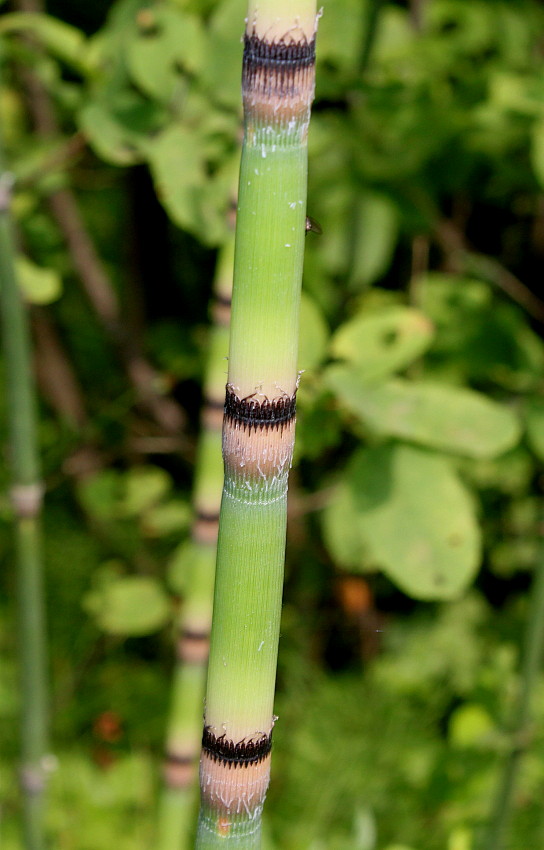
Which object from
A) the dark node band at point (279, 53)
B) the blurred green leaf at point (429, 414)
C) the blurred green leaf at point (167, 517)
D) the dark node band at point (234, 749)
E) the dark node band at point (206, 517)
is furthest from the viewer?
the blurred green leaf at point (167, 517)

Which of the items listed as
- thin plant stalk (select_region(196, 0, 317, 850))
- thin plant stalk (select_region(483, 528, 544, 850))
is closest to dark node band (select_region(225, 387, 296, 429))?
→ thin plant stalk (select_region(196, 0, 317, 850))

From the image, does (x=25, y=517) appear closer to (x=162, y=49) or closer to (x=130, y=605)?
(x=130, y=605)

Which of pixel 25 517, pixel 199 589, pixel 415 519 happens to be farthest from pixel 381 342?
pixel 25 517

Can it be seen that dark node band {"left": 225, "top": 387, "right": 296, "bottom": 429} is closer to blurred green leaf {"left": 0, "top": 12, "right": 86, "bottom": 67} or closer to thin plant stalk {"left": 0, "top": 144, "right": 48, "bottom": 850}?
thin plant stalk {"left": 0, "top": 144, "right": 48, "bottom": 850}

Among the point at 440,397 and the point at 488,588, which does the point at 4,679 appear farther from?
the point at 440,397

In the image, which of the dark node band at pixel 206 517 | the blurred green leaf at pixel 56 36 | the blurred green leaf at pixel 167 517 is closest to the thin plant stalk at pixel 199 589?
the dark node band at pixel 206 517

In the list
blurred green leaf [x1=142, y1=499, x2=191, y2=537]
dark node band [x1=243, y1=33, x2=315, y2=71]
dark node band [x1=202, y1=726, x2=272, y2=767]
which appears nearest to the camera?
dark node band [x1=243, y1=33, x2=315, y2=71]

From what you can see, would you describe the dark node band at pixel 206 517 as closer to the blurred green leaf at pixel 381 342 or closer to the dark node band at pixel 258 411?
the blurred green leaf at pixel 381 342
